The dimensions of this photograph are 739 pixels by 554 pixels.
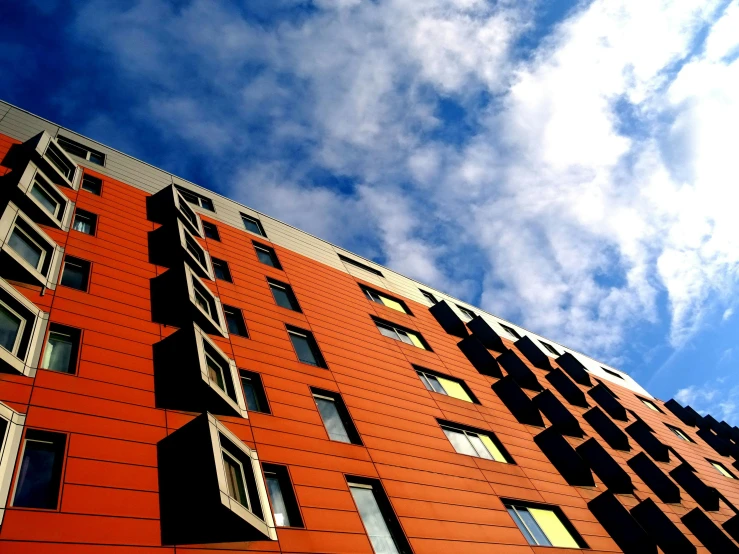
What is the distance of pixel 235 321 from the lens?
1825 cm

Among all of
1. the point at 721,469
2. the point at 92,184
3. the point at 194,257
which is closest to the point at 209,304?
the point at 194,257

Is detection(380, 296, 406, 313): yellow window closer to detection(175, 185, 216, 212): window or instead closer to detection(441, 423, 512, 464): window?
detection(441, 423, 512, 464): window

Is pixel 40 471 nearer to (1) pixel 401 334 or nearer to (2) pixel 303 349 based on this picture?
(2) pixel 303 349

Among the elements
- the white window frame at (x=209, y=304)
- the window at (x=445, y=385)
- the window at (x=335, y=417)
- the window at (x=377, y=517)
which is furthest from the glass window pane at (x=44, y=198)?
the window at (x=445, y=385)

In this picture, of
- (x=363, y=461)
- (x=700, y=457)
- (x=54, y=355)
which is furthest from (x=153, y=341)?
(x=700, y=457)

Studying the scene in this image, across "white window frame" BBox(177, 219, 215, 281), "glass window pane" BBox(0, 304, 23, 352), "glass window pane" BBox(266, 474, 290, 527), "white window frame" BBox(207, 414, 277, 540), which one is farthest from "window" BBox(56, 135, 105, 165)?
"glass window pane" BBox(266, 474, 290, 527)

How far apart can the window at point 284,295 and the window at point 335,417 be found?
5.80 meters

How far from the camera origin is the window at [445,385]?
2294cm

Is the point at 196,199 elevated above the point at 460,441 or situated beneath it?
elevated above

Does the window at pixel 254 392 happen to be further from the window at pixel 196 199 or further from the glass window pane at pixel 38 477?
the window at pixel 196 199

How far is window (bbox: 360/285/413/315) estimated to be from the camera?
28.9m

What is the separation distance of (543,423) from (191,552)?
21.4m

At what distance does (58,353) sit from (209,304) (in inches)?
230

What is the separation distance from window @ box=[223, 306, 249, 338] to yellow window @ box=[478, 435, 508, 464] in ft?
41.1
